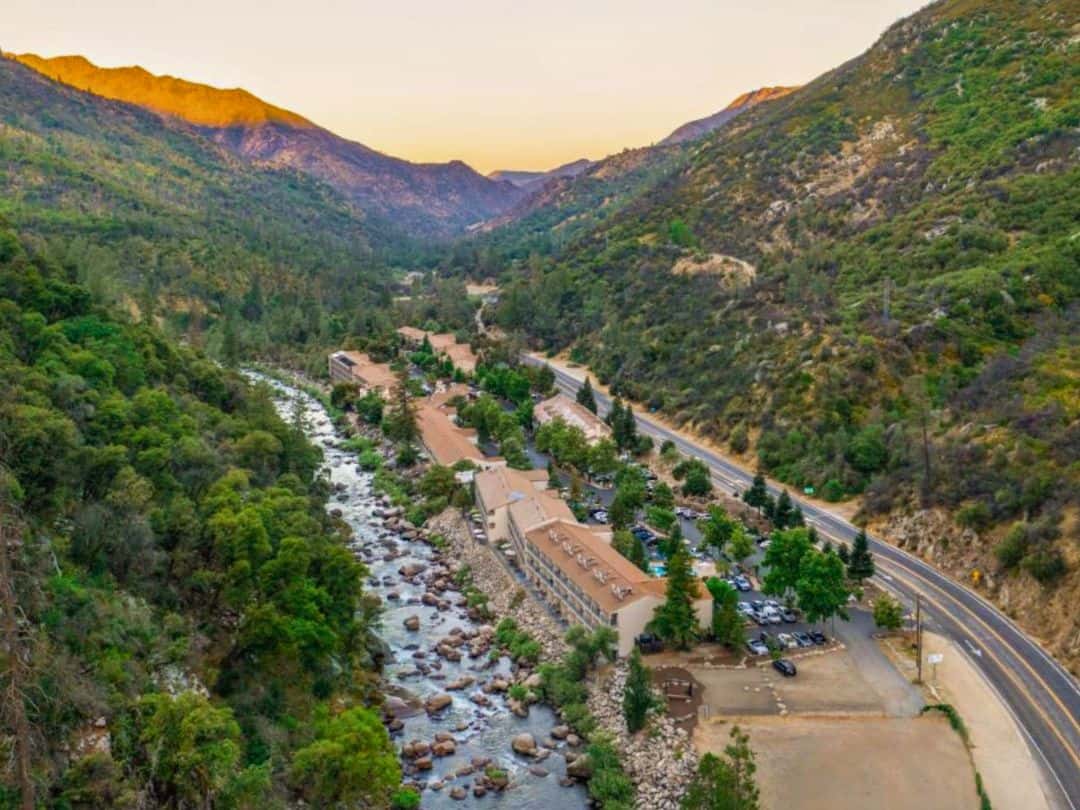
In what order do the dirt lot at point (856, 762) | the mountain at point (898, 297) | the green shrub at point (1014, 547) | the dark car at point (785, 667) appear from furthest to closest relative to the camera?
the mountain at point (898, 297) < the green shrub at point (1014, 547) < the dark car at point (785, 667) < the dirt lot at point (856, 762)

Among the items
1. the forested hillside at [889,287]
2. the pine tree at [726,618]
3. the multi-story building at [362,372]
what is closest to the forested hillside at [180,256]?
the multi-story building at [362,372]

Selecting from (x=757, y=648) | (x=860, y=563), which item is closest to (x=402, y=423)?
(x=860, y=563)

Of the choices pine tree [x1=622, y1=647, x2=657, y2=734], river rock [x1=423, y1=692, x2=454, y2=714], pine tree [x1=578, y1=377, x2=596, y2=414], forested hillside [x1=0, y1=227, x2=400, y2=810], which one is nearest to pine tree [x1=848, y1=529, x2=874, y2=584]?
pine tree [x1=622, y1=647, x2=657, y2=734]

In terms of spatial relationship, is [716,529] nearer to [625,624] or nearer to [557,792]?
[625,624]

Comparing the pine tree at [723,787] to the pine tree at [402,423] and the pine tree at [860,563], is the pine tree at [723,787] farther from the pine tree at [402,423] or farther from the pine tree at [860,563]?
the pine tree at [402,423]

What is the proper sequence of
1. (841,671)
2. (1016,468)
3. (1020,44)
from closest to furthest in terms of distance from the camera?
1. (841,671)
2. (1016,468)
3. (1020,44)

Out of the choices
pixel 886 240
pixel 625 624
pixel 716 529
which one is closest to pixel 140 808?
pixel 625 624

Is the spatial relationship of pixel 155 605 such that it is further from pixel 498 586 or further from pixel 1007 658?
pixel 1007 658
